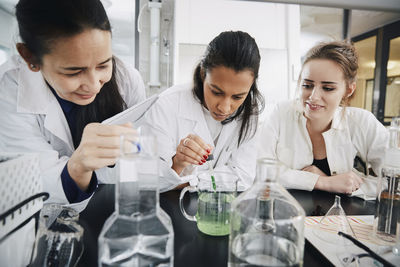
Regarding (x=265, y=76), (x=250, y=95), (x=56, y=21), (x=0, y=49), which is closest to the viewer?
(x=56, y=21)

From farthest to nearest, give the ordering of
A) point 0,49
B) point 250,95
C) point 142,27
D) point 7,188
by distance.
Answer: point 142,27 < point 250,95 < point 0,49 < point 7,188

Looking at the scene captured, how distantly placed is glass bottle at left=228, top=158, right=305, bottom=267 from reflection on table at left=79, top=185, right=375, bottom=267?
100 millimetres

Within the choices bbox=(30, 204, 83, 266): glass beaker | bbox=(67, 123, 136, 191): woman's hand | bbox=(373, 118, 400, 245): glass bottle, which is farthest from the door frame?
bbox=(30, 204, 83, 266): glass beaker

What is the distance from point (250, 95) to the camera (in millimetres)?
1256

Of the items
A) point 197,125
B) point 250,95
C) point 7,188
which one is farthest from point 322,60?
point 7,188

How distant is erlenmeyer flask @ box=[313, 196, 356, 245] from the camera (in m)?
0.62

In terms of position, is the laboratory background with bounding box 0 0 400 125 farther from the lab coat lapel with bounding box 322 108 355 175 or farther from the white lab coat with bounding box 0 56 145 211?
the white lab coat with bounding box 0 56 145 211

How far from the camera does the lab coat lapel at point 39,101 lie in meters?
0.85

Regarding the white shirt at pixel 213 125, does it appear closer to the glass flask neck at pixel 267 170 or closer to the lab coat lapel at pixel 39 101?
the lab coat lapel at pixel 39 101

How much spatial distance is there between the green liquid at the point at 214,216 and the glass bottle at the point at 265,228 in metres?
0.13

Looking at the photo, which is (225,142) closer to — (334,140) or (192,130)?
(192,130)

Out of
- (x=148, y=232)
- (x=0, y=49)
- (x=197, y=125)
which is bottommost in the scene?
(x=148, y=232)

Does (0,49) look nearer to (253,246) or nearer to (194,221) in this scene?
(194,221)

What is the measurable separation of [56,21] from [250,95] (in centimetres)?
89
